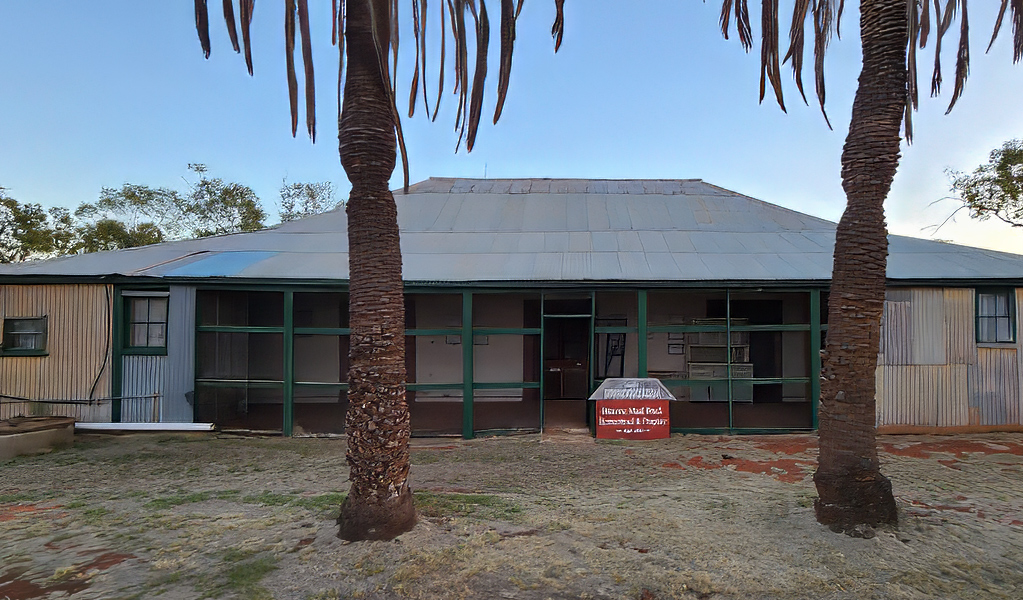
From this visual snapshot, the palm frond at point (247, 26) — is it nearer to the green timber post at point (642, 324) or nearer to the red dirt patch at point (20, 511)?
the red dirt patch at point (20, 511)

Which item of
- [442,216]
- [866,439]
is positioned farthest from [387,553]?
[442,216]

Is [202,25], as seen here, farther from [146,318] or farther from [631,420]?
[631,420]

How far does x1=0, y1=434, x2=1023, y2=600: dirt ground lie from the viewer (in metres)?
3.98

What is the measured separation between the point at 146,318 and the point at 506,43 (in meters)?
8.93

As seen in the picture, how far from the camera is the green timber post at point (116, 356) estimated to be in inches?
385

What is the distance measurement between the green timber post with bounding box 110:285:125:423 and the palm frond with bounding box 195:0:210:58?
7.32m

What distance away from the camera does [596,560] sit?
4379mm

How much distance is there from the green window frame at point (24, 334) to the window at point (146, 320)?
57.8 inches

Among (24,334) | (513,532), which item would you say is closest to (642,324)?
(513,532)

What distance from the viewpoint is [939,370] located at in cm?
995

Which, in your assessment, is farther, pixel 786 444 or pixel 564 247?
pixel 564 247

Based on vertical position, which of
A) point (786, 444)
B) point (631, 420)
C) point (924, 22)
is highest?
point (924, 22)

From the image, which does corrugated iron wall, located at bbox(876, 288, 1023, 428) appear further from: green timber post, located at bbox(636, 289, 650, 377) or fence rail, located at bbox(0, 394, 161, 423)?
fence rail, located at bbox(0, 394, 161, 423)

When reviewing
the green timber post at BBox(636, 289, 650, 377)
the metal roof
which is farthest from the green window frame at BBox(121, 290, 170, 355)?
the green timber post at BBox(636, 289, 650, 377)
